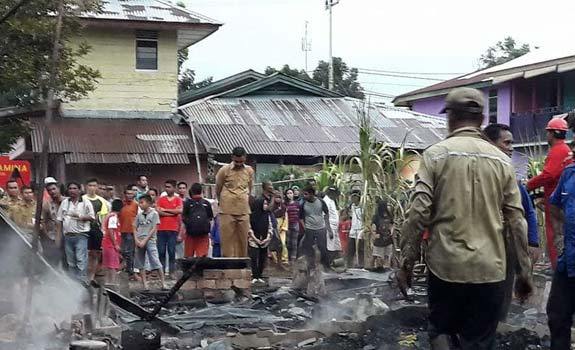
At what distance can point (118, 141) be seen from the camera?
75.9 feet

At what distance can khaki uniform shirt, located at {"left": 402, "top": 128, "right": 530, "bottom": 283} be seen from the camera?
5.12 metres

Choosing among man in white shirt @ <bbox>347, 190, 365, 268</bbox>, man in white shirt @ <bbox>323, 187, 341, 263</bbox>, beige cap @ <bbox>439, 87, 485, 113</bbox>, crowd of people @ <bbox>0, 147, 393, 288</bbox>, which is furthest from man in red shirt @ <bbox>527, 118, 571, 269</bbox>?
man in white shirt @ <bbox>323, 187, 341, 263</bbox>

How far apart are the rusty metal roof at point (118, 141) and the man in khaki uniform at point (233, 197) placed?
33.4 ft

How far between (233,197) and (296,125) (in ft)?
43.5

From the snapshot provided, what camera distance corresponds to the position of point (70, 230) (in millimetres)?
12695

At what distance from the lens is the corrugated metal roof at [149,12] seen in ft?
79.4

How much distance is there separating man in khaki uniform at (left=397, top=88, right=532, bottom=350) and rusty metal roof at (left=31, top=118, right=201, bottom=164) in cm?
1772

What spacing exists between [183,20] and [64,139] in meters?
4.71

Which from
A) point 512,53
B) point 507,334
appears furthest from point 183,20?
point 512,53

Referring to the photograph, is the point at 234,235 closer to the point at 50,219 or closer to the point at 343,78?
the point at 50,219

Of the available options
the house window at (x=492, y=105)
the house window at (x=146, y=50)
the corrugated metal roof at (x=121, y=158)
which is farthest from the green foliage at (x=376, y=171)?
the house window at (x=492, y=105)

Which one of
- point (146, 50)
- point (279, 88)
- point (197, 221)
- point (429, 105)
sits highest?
point (146, 50)

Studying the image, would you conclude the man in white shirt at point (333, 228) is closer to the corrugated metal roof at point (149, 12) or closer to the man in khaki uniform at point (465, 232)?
the corrugated metal roof at point (149, 12)

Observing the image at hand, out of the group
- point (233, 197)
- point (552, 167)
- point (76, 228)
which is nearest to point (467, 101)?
point (552, 167)
